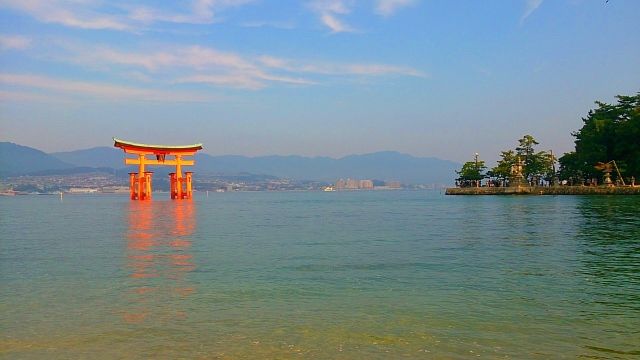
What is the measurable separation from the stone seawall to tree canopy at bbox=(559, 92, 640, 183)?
2.38m

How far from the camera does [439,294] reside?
377 inches

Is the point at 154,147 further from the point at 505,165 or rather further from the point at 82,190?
the point at 82,190

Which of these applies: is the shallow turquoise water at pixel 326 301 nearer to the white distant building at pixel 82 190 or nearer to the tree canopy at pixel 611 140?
the tree canopy at pixel 611 140

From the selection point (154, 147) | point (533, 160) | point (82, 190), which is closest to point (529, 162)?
point (533, 160)

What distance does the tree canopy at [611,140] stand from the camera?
193 ft

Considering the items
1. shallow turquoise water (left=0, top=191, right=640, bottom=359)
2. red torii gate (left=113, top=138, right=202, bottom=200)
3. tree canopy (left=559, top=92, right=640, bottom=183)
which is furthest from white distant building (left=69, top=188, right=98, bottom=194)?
shallow turquoise water (left=0, top=191, right=640, bottom=359)

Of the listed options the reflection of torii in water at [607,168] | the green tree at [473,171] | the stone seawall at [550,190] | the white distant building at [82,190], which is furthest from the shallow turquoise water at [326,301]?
the white distant building at [82,190]

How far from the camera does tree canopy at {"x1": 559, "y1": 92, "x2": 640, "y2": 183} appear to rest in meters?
58.8

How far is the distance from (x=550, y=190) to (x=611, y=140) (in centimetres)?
1185

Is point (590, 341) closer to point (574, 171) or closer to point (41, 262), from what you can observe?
point (41, 262)

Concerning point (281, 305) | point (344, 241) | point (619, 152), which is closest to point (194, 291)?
point (281, 305)

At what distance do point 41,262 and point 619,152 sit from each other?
63397 mm

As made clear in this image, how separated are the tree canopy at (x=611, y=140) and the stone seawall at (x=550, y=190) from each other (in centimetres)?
238

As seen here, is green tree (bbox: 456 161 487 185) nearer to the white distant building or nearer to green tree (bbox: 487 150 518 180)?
green tree (bbox: 487 150 518 180)
